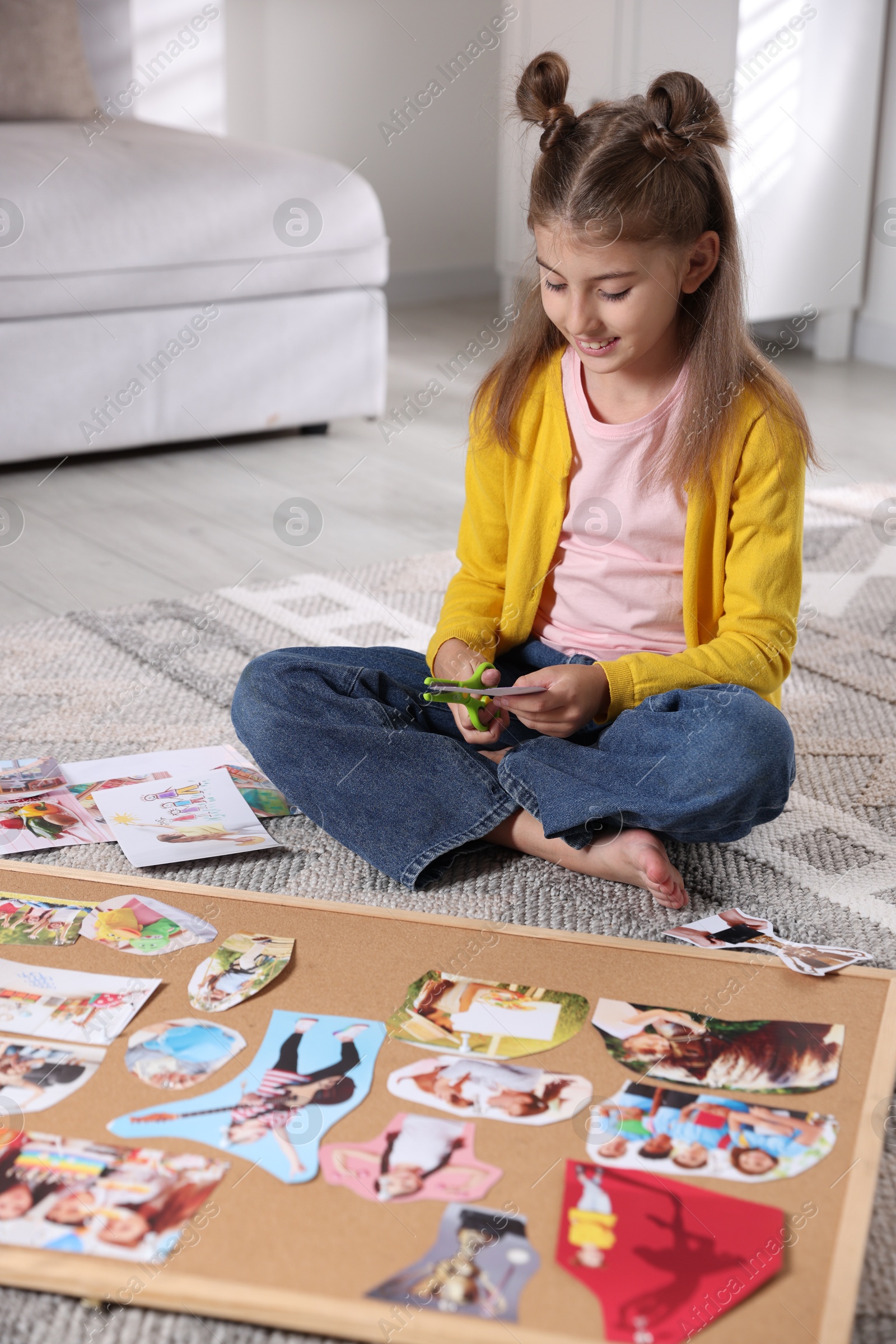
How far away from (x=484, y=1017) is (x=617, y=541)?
425 mm

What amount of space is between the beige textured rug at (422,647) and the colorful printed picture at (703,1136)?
5 centimetres

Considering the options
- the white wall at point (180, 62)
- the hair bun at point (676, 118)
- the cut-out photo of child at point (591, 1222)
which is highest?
the hair bun at point (676, 118)

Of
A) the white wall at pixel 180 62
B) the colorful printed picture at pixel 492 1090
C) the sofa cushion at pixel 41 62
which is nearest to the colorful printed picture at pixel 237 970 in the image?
the colorful printed picture at pixel 492 1090

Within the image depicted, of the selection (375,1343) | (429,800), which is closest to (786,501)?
(429,800)

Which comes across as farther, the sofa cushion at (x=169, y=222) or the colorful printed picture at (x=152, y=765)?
the sofa cushion at (x=169, y=222)

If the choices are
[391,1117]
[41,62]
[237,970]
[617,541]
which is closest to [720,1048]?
[391,1117]

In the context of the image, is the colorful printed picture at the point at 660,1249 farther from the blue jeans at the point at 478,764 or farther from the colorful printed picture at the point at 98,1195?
the blue jeans at the point at 478,764

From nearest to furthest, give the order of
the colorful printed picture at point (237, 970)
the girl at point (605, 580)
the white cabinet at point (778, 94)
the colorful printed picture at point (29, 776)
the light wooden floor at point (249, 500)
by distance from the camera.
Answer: the colorful printed picture at point (237, 970) → the girl at point (605, 580) → the colorful printed picture at point (29, 776) → the light wooden floor at point (249, 500) → the white cabinet at point (778, 94)

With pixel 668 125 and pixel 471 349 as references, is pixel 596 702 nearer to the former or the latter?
pixel 668 125

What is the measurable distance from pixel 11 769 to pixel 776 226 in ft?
6.70

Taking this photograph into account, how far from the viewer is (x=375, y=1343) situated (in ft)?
2.12

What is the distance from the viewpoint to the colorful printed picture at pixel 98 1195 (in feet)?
2.25

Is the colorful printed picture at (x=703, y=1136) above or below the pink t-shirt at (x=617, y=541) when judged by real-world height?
below

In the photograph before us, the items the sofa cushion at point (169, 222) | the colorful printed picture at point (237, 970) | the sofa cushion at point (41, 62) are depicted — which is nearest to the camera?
the colorful printed picture at point (237, 970)
